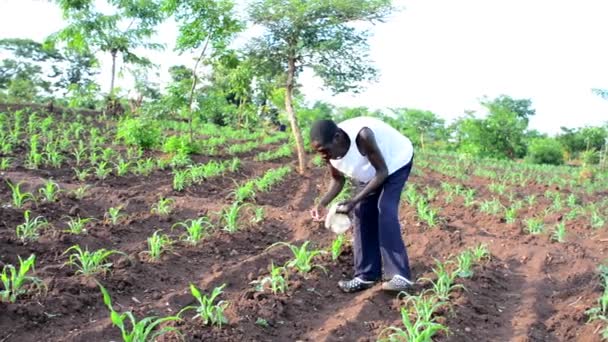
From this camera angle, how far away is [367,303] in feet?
14.2

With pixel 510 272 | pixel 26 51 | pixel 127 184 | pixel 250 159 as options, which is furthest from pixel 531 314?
pixel 26 51

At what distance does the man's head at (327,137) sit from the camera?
160 inches

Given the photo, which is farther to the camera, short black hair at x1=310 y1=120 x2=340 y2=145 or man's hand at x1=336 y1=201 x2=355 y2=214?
man's hand at x1=336 y1=201 x2=355 y2=214

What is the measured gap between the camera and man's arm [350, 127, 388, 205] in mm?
4164

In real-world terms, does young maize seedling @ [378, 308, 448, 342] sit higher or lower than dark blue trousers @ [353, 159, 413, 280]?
lower

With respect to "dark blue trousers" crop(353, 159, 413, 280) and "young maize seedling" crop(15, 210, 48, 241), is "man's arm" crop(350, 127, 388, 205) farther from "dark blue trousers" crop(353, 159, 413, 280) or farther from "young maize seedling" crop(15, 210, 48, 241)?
"young maize seedling" crop(15, 210, 48, 241)

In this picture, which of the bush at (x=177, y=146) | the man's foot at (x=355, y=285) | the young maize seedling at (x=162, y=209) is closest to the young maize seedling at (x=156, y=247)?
the young maize seedling at (x=162, y=209)

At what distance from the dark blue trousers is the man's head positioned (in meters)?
0.46

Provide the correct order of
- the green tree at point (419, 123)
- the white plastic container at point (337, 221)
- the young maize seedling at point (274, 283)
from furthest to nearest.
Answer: the green tree at point (419, 123) → the white plastic container at point (337, 221) → the young maize seedling at point (274, 283)

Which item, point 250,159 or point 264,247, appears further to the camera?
point 250,159

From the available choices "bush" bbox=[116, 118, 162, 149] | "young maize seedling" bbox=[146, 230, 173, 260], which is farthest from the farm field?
"bush" bbox=[116, 118, 162, 149]

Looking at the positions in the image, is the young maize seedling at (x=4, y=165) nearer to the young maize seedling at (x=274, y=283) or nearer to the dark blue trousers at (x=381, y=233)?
the young maize seedling at (x=274, y=283)

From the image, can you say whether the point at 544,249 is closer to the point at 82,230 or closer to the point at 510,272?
the point at 510,272

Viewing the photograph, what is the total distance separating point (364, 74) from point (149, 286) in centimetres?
781
